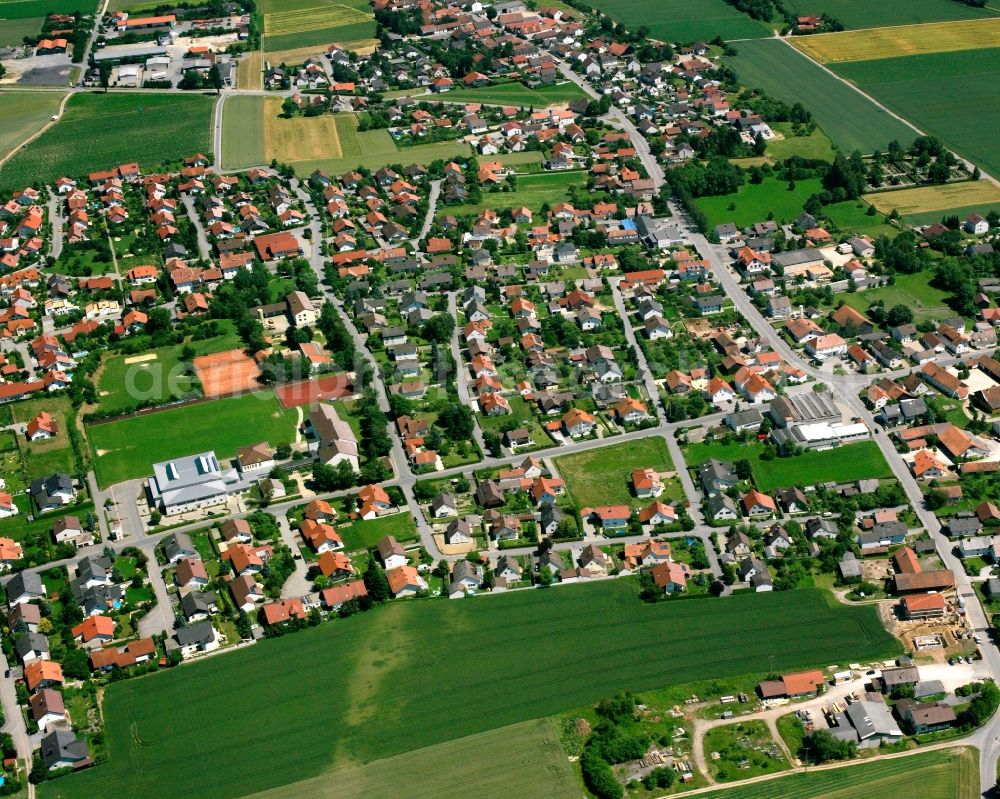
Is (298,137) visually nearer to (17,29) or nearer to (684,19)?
(684,19)

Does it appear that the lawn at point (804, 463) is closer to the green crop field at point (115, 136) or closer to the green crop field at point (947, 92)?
the green crop field at point (947, 92)

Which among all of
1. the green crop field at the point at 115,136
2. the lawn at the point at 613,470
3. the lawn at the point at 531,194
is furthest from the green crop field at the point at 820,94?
the green crop field at the point at 115,136

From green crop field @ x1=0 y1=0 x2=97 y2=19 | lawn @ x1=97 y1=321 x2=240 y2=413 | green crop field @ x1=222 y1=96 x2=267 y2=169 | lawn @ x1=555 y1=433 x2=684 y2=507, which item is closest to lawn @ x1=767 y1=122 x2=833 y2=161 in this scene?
lawn @ x1=555 y1=433 x2=684 y2=507

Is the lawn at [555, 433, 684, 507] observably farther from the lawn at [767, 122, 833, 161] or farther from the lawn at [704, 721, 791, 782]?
the lawn at [767, 122, 833, 161]

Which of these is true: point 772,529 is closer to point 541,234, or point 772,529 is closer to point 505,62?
point 541,234

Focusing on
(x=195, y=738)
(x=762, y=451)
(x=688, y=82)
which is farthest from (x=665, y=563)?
(x=688, y=82)

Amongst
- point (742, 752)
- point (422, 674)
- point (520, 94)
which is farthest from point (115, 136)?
point (742, 752)

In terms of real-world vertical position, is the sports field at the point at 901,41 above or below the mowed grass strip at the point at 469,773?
above
